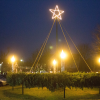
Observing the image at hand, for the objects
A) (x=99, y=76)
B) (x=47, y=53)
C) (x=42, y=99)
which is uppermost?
(x=47, y=53)

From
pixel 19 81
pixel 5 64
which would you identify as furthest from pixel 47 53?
pixel 19 81

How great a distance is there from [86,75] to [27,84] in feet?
14.7

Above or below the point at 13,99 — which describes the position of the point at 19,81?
above

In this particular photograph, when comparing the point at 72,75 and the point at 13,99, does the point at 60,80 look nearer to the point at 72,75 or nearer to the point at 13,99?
the point at 72,75

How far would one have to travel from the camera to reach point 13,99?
8.99m

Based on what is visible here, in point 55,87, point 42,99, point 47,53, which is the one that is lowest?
point 42,99

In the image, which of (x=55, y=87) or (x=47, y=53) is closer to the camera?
(x=55, y=87)

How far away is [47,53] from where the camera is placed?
4241cm

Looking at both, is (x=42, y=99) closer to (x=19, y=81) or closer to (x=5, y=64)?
(x=19, y=81)

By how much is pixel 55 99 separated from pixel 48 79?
56.1 inches

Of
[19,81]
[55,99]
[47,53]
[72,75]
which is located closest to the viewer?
[55,99]

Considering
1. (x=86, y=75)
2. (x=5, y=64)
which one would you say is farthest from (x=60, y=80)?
(x=5, y=64)

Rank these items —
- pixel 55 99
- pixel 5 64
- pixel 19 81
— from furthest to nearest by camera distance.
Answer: pixel 5 64 < pixel 19 81 < pixel 55 99

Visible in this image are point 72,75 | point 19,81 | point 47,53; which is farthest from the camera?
point 47,53
